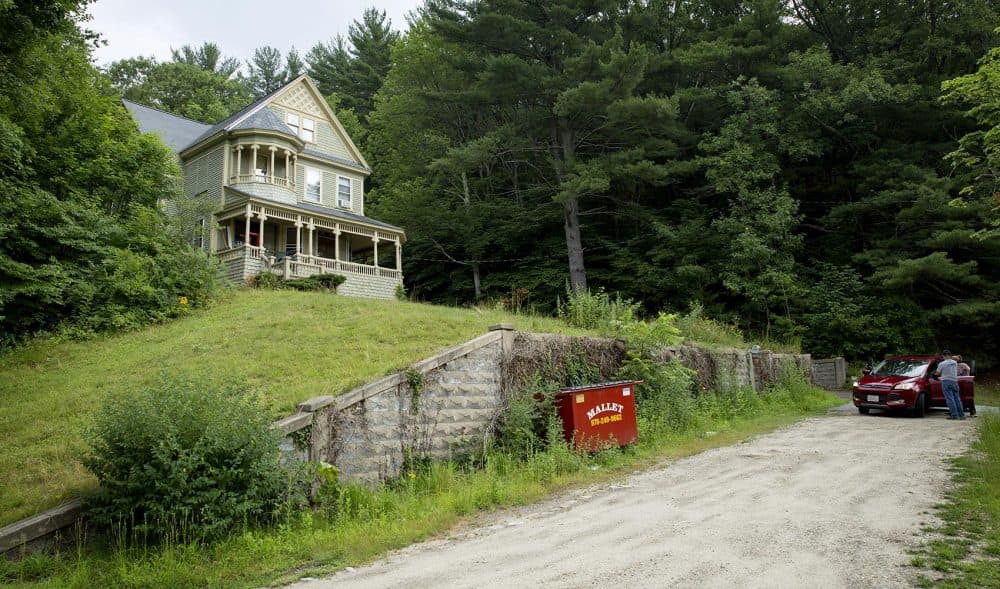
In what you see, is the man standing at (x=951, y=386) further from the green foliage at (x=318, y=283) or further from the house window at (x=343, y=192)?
the house window at (x=343, y=192)

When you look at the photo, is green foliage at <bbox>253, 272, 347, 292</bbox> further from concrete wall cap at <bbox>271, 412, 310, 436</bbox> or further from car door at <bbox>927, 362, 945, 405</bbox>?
car door at <bbox>927, 362, 945, 405</bbox>

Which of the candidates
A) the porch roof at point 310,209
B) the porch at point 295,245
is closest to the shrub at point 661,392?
the porch at point 295,245

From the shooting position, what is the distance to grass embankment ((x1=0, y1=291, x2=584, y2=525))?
7367 mm

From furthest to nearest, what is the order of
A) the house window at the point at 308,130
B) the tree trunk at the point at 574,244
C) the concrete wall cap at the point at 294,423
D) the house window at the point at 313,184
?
the house window at the point at 308,130 → the house window at the point at 313,184 → the tree trunk at the point at 574,244 → the concrete wall cap at the point at 294,423

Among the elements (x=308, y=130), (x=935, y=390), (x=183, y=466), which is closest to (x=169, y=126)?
(x=308, y=130)

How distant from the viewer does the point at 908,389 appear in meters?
14.6

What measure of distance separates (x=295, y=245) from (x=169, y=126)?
9347 millimetres

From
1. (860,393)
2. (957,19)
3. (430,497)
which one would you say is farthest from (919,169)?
(430,497)

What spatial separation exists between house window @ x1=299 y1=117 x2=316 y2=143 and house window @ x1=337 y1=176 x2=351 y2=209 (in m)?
2.24

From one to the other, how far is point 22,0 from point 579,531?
1056 centimetres

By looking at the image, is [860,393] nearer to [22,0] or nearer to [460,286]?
[22,0]

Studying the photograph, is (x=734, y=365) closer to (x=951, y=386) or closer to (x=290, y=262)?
(x=951, y=386)

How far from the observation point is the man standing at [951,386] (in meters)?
13.7

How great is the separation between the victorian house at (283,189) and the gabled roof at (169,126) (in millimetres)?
55
